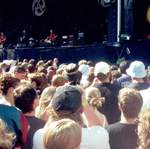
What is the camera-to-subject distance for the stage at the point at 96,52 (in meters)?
18.3

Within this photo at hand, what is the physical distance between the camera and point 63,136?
307 cm

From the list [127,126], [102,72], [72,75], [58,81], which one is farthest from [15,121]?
[72,75]

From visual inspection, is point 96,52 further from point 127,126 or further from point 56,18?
point 127,126

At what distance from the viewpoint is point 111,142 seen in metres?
4.36

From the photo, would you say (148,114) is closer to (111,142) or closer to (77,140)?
(77,140)

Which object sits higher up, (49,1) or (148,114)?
(49,1)

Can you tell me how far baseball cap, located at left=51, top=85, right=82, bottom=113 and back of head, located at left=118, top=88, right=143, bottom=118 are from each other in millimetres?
398

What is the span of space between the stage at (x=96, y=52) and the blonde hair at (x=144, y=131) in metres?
14.8

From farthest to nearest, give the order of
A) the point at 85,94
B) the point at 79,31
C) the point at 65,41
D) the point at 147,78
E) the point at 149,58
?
the point at 79,31 → the point at 65,41 → the point at 149,58 → the point at 147,78 → the point at 85,94

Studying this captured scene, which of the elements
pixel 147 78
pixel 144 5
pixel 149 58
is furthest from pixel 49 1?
pixel 147 78

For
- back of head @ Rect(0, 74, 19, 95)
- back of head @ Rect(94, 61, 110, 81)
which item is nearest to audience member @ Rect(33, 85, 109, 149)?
back of head @ Rect(0, 74, 19, 95)

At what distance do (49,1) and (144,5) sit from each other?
20.5ft

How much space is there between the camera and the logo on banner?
25.8 metres

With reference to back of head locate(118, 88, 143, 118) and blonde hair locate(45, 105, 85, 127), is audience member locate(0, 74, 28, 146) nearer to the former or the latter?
blonde hair locate(45, 105, 85, 127)
